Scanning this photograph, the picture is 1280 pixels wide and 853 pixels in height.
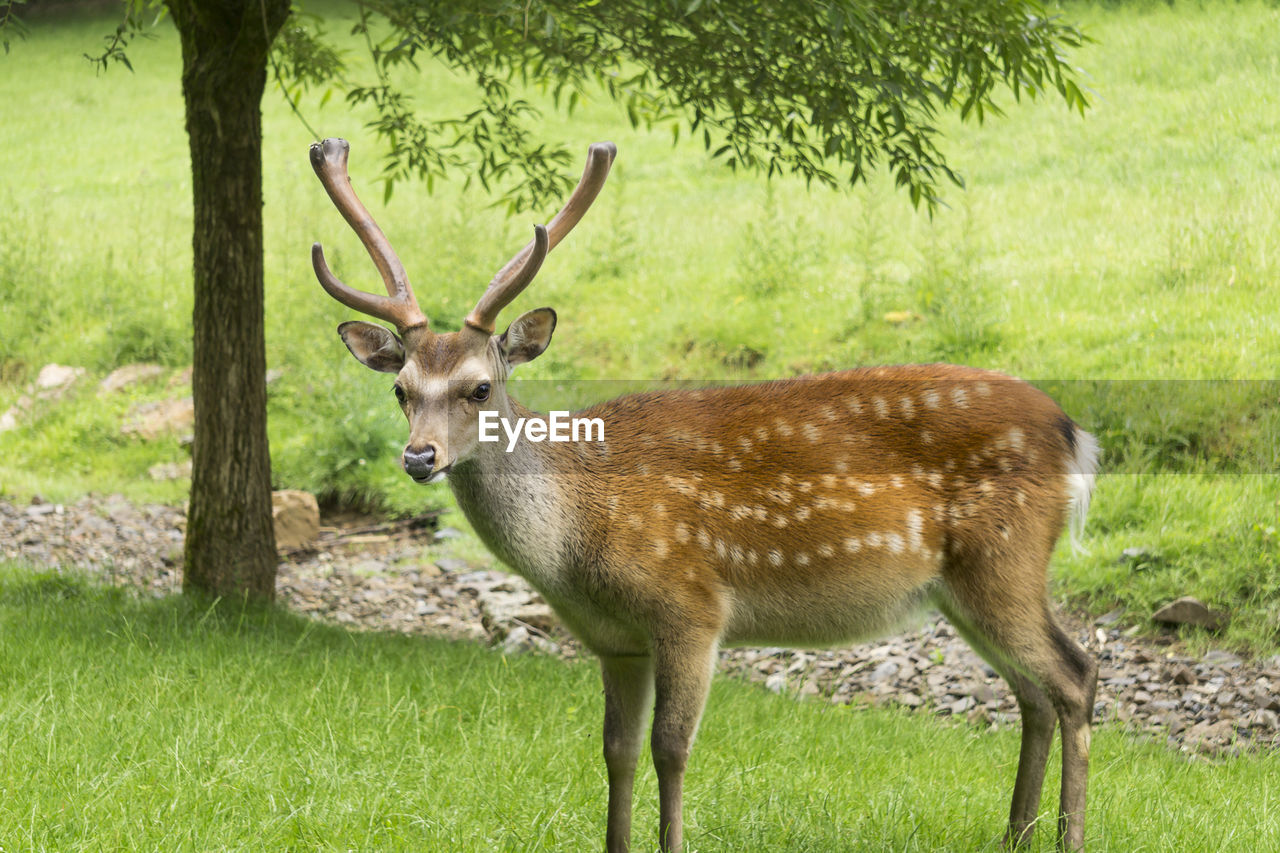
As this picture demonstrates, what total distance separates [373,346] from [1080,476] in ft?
7.75

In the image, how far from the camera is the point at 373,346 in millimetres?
4062

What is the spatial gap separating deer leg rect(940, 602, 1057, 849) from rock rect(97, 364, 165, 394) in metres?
10.8

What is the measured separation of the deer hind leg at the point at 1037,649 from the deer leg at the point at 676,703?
933mm

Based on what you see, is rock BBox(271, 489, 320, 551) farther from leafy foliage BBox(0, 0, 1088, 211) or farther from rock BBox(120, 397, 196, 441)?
leafy foliage BBox(0, 0, 1088, 211)

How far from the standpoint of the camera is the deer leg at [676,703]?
A: 3832 millimetres

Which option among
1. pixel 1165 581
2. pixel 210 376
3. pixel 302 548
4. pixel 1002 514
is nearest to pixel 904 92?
pixel 1002 514

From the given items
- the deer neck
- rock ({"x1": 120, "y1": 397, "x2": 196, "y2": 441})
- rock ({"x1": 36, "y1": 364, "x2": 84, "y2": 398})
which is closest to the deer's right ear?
the deer neck

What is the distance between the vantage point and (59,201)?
1967 cm

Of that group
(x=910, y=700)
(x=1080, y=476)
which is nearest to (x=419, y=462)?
(x=1080, y=476)

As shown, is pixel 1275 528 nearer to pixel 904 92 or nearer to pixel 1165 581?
pixel 1165 581

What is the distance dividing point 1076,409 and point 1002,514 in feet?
16.4

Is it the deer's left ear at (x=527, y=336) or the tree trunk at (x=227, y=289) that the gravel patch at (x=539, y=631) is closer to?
the tree trunk at (x=227, y=289)

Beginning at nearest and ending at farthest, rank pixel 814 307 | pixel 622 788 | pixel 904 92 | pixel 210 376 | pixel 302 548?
pixel 622 788 < pixel 904 92 < pixel 210 376 < pixel 302 548 < pixel 814 307

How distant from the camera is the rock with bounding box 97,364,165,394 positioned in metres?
13.1
